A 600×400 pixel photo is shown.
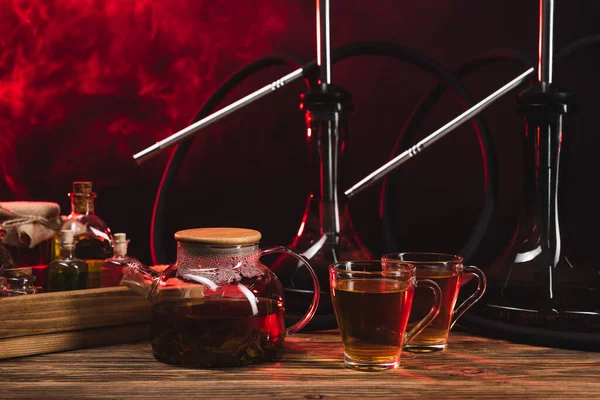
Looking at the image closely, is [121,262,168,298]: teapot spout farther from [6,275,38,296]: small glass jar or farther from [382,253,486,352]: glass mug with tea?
[382,253,486,352]: glass mug with tea

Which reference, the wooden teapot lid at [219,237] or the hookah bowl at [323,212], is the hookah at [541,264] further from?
the wooden teapot lid at [219,237]

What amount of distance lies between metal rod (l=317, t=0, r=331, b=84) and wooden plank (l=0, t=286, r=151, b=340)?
1.36 feet

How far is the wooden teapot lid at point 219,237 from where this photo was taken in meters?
0.83

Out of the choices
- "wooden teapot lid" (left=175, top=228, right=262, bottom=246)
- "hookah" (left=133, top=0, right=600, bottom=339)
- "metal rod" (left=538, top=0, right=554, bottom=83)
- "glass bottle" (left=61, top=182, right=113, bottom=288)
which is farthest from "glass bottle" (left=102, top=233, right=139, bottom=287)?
"metal rod" (left=538, top=0, right=554, bottom=83)

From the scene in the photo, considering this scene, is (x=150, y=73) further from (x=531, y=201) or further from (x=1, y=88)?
(x=531, y=201)

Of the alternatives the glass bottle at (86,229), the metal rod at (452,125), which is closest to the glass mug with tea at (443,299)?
the metal rod at (452,125)

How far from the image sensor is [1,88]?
4.35ft

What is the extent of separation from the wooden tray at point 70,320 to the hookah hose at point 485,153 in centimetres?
48

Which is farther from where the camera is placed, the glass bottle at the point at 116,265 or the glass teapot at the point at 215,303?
the glass bottle at the point at 116,265

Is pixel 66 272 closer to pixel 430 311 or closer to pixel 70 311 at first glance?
pixel 70 311

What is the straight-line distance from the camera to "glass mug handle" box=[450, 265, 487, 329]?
0.92 meters

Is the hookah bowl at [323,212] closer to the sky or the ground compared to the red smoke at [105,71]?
closer to the ground

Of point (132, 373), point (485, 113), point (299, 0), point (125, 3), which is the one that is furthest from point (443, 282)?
point (125, 3)

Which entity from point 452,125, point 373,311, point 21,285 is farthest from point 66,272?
point 452,125
